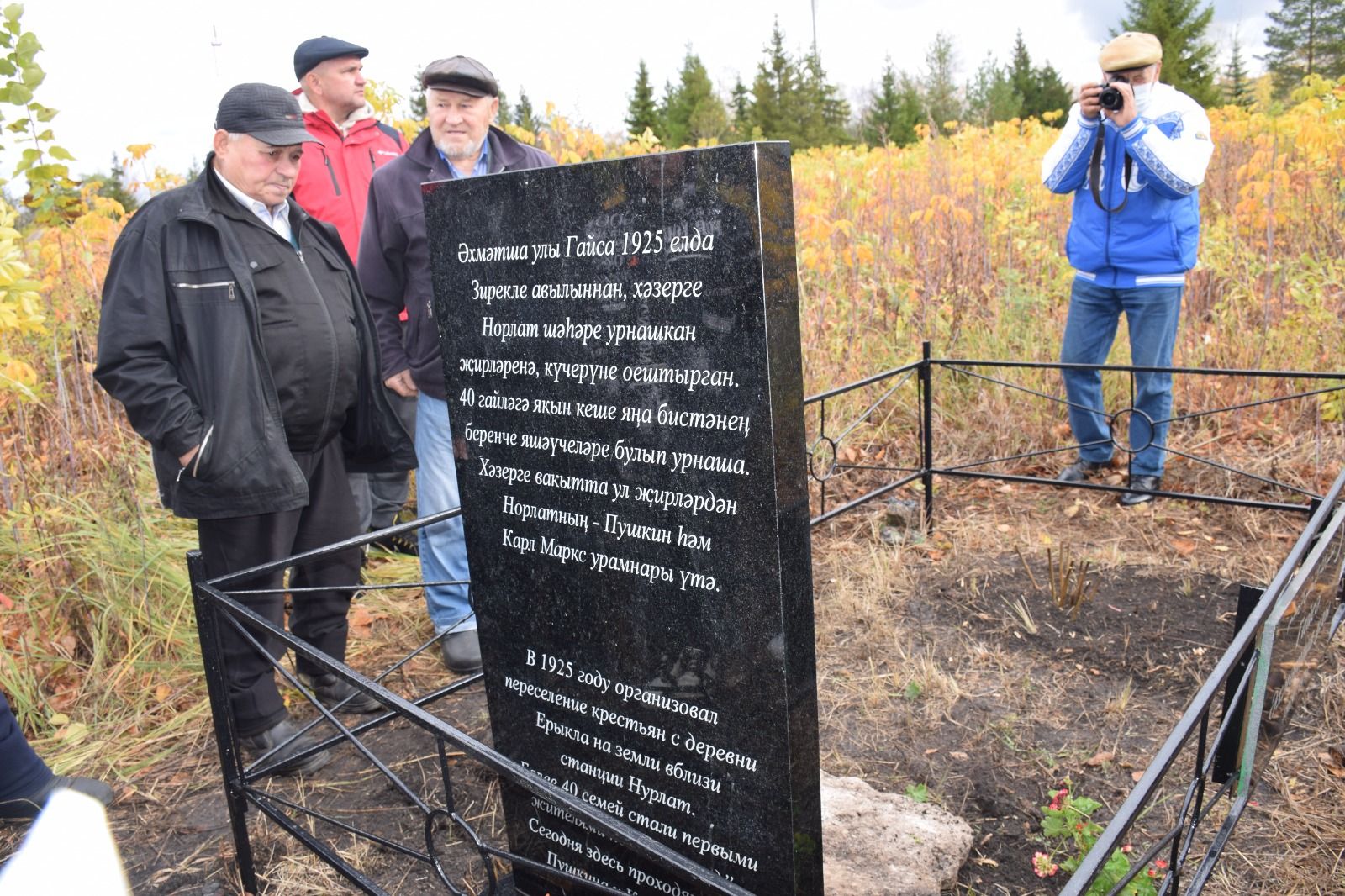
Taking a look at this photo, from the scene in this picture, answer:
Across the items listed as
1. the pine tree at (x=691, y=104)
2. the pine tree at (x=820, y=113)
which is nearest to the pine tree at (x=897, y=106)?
the pine tree at (x=820, y=113)

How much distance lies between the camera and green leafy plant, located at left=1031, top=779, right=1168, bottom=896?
7.22ft

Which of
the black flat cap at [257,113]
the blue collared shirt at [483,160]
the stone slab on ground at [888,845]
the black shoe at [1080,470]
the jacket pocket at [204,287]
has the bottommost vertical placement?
the stone slab on ground at [888,845]

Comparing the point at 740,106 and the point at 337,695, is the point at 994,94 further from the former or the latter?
the point at 337,695

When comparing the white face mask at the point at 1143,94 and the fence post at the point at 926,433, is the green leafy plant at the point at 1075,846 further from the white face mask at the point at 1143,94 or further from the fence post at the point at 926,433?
the white face mask at the point at 1143,94

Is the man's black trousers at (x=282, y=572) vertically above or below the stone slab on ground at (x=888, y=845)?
above

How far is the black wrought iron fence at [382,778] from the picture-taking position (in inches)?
65.4

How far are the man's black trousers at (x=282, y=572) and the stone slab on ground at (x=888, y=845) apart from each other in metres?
1.46

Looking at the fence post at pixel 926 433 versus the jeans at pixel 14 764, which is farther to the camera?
the fence post at pixel 926 433

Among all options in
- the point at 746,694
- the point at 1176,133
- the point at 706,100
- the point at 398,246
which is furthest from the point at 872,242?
the point at 706,100

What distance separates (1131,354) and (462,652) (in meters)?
3.50

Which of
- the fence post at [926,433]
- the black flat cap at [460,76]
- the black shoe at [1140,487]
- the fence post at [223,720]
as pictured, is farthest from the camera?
the black shoe at [1140,487]

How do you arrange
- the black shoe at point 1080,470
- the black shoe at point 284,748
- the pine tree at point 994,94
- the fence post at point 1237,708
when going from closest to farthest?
the fence post at point 1237,708 → the black shoe at point 284,748 → the black shoe at point 1080,470 → the pine tree at point 994,94

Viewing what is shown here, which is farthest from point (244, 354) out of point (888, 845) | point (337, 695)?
point (888, 845)

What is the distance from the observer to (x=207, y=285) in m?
2.67
